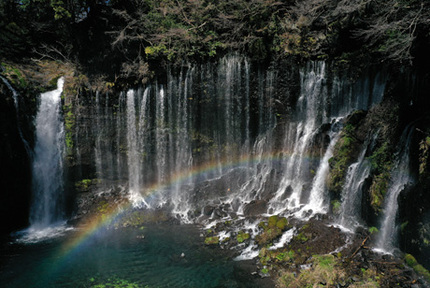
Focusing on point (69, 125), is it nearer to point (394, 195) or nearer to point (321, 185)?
point (321, 185)

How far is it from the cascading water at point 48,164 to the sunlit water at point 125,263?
9.12 ft

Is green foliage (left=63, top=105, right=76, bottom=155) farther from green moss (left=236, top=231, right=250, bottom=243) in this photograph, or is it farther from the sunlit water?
green moss (left=236, top=231, right=250, bottom=243)

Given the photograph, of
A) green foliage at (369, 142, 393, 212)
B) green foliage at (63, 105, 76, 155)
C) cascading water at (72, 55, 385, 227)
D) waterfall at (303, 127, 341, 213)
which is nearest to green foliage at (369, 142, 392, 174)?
green foliage at (369, 142, 393, 212)

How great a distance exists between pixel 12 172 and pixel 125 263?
8.42 meters

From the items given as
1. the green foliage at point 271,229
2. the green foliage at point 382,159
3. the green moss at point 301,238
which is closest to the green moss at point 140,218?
the green foliage at point 271,229

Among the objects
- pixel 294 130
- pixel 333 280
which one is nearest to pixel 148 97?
pixel 294 130

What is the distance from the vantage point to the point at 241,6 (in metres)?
15.2

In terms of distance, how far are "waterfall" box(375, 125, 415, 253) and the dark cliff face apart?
16.7 meters

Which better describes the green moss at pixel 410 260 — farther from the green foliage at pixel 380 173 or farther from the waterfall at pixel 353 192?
the waterfall at pixel 353 192

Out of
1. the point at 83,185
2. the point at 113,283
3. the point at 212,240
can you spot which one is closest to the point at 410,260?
the point at 212,240

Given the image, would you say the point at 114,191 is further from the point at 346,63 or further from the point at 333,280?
the point at 346,63

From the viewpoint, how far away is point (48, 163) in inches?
595

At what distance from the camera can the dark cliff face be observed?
43.6 ft

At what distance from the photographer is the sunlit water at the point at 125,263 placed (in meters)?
9.20
